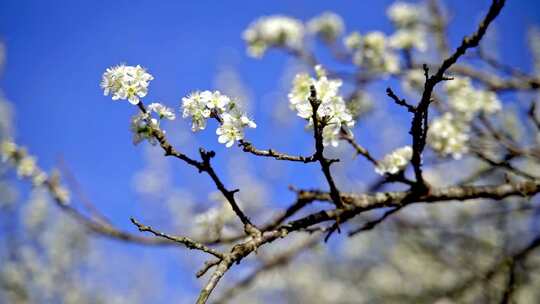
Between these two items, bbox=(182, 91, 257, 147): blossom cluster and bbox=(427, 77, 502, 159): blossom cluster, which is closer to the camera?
bbox=(182, 91, 257, 147): blossom cluster

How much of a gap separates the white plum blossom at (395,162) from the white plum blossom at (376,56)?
6.55ft

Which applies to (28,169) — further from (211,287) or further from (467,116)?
(467,116)

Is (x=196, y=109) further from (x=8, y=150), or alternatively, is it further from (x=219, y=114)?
(x=8, y=150)

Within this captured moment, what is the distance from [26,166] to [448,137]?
314 centimetres

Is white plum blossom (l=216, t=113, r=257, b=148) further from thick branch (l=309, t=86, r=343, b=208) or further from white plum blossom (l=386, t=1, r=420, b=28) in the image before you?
white plum blossom (l=386, t=1, r=420, b=28)

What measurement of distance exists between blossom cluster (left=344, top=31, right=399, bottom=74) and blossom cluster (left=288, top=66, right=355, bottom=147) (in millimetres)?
2279

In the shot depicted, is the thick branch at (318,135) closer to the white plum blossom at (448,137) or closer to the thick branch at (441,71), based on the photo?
the thick branch at (441,71)

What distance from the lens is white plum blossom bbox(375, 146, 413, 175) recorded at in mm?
2287

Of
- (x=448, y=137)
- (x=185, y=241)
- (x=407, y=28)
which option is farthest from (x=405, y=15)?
(x=185, y=241)

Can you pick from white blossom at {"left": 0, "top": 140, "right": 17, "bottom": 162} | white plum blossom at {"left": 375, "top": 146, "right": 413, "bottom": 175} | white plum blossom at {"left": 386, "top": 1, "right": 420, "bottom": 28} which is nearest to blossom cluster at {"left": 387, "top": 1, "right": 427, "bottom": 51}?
white plum blossom at {"left": 386, "top": 1, "right": 420, "bottom": 28}

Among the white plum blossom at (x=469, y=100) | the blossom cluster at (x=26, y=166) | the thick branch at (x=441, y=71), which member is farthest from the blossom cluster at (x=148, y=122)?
the white plum blossom at (x=469, y=100)

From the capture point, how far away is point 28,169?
3.54 meters

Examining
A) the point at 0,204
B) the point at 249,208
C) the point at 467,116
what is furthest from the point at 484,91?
the point at 0,204

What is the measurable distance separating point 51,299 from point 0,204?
10.4 ft
